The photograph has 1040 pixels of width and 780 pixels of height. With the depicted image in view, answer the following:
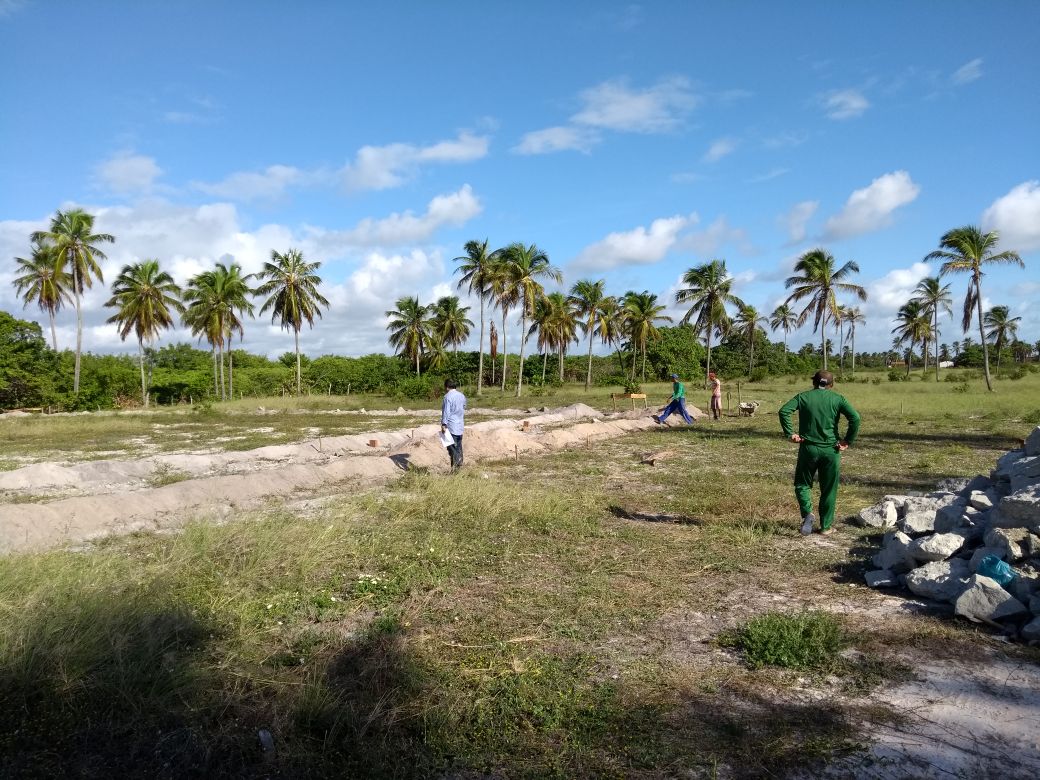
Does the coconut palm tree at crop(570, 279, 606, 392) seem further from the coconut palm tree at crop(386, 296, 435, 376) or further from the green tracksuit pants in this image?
the green tracksuit pants

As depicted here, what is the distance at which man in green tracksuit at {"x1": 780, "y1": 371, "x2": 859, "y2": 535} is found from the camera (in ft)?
19.5

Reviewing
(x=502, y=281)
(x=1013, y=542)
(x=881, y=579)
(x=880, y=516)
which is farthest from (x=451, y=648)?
(x=502, y=281)

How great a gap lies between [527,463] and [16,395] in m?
32.2

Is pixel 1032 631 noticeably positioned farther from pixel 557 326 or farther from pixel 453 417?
pixel 557 326

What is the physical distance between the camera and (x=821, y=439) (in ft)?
19.6

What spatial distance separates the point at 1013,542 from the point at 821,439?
66.2 inches

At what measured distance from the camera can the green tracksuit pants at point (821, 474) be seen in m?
5.97

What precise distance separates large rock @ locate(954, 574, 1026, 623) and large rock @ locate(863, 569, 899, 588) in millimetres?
685

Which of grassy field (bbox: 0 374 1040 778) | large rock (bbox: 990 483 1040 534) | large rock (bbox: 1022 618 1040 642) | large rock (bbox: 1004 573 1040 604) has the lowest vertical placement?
grassy field (bbox: 0 374 1040 778)

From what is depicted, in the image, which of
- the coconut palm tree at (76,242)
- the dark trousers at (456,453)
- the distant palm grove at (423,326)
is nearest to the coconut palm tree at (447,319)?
the distant palm grove at (423,326)

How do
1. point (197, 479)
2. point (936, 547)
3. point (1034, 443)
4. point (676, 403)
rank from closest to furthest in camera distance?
point (936, 547) < point (1034, 443) < point (197, 479) < point (676, 403)

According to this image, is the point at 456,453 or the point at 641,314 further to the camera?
the point at 641,314


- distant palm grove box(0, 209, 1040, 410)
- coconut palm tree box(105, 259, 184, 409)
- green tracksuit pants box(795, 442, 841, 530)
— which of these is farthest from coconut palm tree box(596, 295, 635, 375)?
green tracksuit pants box(795, 442, 841, 530)

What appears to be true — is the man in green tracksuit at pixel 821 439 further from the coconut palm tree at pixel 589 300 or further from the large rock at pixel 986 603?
the coconut palm tree at pixel 589 300
